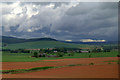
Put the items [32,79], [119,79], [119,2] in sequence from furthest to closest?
[119,2] < [32,79] < [119,79]

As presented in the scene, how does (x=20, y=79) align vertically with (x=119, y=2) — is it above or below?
below

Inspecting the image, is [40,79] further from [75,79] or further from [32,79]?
[75,79]

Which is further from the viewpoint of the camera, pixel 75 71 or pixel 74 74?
pixel 75 71

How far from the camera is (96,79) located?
75.6 feet

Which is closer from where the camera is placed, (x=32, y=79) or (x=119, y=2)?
(x=32, y=79)

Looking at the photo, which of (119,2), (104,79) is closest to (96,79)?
(104,79)

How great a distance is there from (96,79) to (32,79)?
9.76 metres

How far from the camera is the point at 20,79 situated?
24828 mm

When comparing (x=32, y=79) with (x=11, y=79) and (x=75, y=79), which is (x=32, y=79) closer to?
(x=11, y=79)

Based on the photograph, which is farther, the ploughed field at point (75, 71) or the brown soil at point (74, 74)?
the ploughed field at point (75, 71)

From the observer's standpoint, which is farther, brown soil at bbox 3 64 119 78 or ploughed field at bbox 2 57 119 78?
ploughed field at bbox 2 57 119 78

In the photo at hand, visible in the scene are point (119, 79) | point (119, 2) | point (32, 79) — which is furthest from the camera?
point (119, 2)

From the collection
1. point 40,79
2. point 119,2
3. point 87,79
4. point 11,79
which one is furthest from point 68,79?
point 119,2

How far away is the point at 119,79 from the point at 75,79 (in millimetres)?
6408
